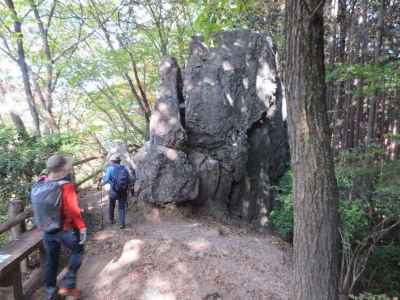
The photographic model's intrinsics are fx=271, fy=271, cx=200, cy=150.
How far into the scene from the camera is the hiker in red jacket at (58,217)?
9.89 feet

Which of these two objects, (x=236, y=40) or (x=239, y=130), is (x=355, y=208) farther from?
(x=236, y=40)

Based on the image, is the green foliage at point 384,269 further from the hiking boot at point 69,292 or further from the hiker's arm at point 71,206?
the hiker's arm at point 71,206

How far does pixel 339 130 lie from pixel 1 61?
13819 mm

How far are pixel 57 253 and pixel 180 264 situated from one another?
186cm

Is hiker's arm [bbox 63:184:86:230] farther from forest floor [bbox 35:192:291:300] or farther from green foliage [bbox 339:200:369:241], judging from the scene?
green foliage [bbox 339:200:369:241]

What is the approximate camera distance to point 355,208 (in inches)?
178

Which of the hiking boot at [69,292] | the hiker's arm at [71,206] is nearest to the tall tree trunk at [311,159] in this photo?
the hiker's arm at [71,206]

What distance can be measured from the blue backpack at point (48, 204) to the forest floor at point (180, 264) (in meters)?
1.35

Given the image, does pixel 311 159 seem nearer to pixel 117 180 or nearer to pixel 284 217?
pixel 117 180

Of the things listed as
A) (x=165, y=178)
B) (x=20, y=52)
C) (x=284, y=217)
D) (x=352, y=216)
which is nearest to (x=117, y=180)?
(x=165, y=178)

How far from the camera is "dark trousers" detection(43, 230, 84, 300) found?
10.5ft

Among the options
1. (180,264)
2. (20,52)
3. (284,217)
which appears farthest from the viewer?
(20,52)

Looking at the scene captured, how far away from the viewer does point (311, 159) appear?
8.47 ft

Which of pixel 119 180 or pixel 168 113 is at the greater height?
pixel 168 113
